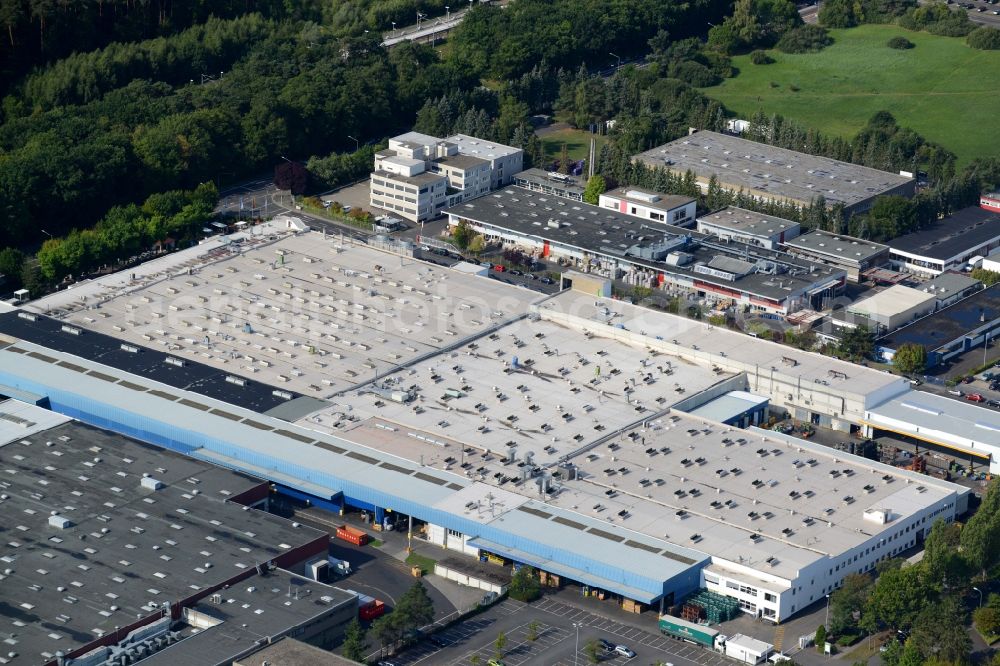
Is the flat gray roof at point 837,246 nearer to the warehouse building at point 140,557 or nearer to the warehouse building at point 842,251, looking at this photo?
the warehouse building at point 842,251

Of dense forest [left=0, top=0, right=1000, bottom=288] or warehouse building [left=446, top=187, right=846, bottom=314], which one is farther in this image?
dense forest [left=0, top=0, right=1000, bottom=288]

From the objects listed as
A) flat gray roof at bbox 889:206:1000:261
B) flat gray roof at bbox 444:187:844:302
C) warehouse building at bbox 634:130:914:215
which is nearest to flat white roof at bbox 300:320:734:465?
flat gray roof at bbox 444:187:844:302

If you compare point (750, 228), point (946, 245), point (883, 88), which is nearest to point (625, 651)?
point (750, 228)

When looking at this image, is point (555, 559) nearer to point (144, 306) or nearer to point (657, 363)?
point (657, 363)

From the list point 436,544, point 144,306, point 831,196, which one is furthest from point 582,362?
point 831,196

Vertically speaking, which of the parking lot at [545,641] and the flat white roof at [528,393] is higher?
the flat white roof at [528,393]

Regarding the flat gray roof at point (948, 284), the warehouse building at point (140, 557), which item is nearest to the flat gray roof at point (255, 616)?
the warehouse building at point (140, 557)

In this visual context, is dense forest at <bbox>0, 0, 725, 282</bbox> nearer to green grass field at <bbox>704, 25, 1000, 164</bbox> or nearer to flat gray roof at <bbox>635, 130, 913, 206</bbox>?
flat gray roof at <bbox>635, 130, 913, 206</bbox>
